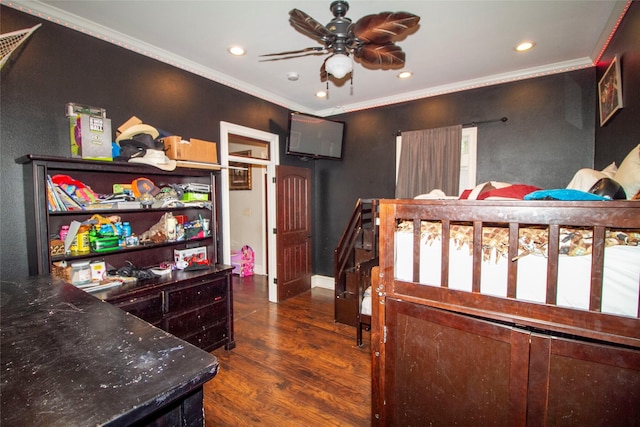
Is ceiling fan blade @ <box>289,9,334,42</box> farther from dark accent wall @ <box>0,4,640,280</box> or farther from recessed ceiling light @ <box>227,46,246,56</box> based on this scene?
dark accent wall @ <box>0,4,640,280</box>

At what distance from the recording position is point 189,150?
8.54ft

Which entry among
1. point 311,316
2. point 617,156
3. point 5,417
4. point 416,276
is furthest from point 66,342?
point 617,156

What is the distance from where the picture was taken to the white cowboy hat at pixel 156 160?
228cm

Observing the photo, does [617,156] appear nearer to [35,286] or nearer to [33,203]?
[35,286]

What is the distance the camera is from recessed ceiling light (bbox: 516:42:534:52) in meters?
2.59

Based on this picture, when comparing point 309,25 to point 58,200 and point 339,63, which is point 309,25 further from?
point 58,200

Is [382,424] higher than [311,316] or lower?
higher

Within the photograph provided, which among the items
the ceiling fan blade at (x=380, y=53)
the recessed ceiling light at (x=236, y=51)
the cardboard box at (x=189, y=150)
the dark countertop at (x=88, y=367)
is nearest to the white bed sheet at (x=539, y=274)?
the dark countertop at (x=88, y=367)

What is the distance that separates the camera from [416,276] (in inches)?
54.7

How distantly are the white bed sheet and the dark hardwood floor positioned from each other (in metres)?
1.24

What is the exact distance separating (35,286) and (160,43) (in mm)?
2242

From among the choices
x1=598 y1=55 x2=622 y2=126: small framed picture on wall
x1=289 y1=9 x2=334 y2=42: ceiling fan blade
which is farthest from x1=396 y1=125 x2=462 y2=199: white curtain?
x1=289 y1=9 x2=334 y2=42: ceiling fan blade

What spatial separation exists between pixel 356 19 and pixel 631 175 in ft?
6.74

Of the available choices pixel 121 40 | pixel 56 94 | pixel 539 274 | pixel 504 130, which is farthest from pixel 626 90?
pixel 56 94
